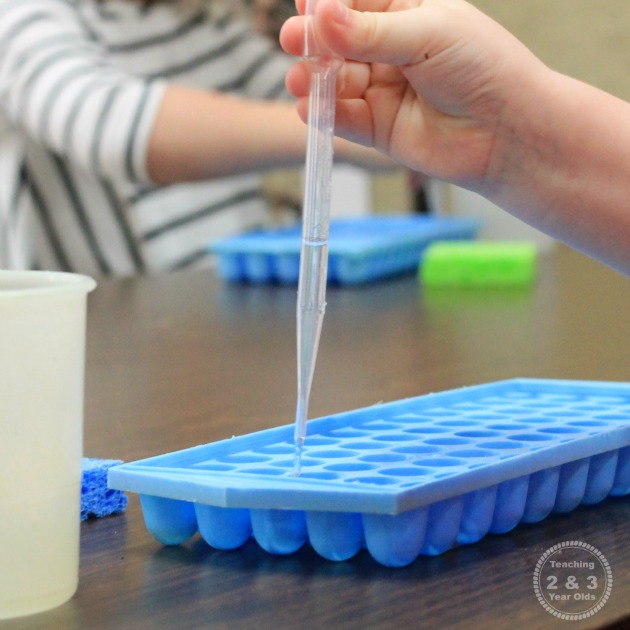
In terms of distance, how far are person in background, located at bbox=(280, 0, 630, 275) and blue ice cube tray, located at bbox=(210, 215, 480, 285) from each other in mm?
535

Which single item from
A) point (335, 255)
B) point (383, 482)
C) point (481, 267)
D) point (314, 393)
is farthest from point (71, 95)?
point (383, 482)

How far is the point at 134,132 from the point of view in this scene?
1335 mm

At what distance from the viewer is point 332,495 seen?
334 millimetres

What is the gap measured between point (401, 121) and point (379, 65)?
0.04 m

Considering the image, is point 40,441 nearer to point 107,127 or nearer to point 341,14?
point 341,14

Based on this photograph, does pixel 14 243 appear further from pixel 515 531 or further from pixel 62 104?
pixel 515 531

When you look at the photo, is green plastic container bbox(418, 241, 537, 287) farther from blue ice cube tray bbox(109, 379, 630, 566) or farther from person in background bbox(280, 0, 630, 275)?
blue ice cube tray bbox(109, 379, 630, 566)

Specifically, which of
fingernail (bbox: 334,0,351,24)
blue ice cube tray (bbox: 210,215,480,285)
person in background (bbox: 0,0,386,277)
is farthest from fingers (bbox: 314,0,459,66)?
person in background (bbox: 0,0,386,277)

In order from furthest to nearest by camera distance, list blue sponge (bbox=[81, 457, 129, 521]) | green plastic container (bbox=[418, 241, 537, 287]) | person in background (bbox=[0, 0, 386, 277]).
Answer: person in background (bbox=[0, 0, 386, 277]) < green plastic container (bbox=[418, 241, 537, 287]) < blue sponge (bbox=[81, 457, 129, 521])

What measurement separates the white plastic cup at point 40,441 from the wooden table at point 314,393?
1 centimetres

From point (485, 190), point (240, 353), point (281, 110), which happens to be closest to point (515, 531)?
point (485, 190)

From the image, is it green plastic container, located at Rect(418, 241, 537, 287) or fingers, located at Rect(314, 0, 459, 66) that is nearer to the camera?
fingers, located at Rect(314, 0, 459, 66)

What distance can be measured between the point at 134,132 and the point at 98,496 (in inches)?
38.8

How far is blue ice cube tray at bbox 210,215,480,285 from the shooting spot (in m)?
1.11
